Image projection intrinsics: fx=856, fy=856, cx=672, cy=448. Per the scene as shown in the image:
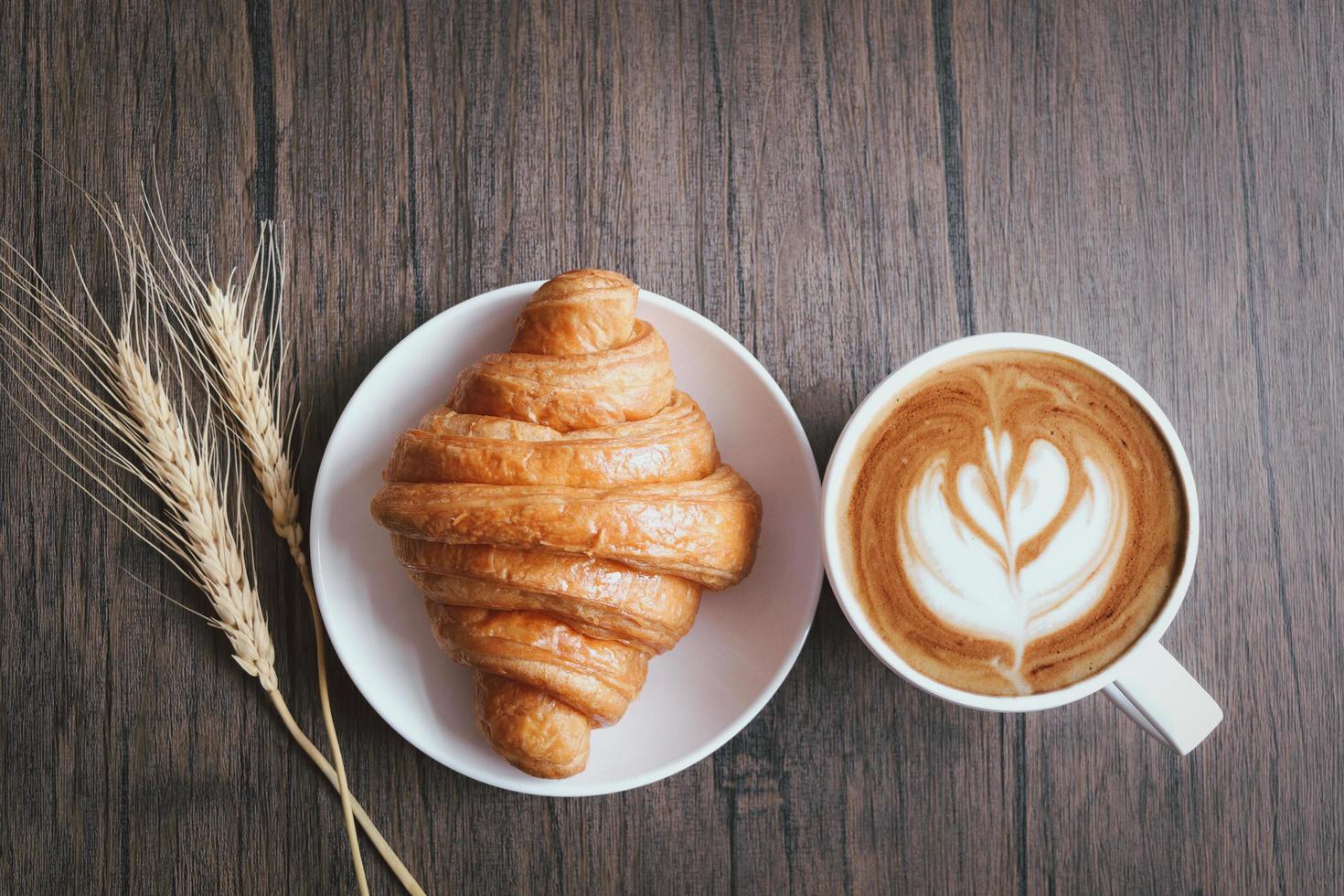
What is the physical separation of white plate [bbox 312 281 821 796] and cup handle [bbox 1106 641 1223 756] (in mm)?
487

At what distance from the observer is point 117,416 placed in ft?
4.85

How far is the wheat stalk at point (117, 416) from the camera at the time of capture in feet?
4.88

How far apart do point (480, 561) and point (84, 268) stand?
0.98 m

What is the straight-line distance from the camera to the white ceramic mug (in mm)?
1240

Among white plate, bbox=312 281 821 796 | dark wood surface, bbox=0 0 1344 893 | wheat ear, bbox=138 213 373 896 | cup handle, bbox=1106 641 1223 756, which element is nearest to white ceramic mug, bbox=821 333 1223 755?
cup handle, bbox=1106 641 1223 756

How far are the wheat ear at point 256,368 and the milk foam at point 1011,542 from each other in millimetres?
1011

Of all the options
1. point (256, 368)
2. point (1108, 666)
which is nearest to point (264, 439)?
point (256, 368)

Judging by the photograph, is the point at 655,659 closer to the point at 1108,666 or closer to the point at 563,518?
the point at 563,518

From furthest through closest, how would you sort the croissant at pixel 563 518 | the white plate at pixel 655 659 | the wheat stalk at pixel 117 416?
the wheat stalk at pixel 117 416, the white plate at pixel 655 659, the croissant at pixel 563 518

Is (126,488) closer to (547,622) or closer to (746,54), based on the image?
(547,622)

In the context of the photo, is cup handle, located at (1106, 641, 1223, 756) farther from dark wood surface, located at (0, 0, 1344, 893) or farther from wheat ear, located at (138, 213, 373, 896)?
wheat ear, located at (138, 213, 373, 896)

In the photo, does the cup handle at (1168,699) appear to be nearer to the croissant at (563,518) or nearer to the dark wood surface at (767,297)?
the dark wood surface at (767,297)

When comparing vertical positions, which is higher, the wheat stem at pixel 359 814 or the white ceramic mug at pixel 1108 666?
the white ceramic mug at pixel 1108 666

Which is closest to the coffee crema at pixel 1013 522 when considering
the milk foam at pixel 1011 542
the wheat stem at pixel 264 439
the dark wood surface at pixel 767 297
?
the milk foam at pixel 1011 542
